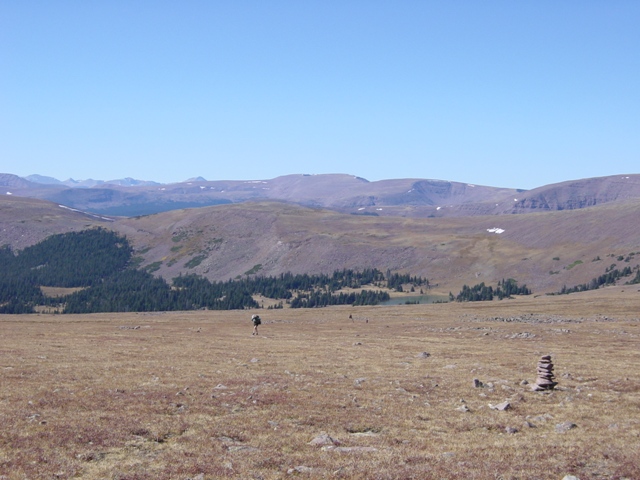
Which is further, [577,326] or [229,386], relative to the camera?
[577,326]

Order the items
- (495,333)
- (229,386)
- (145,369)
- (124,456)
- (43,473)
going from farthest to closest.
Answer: (495,333) < (145,369) < (229,386) < (124,456) < (43,473)

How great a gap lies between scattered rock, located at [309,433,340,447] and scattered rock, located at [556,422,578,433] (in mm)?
7545

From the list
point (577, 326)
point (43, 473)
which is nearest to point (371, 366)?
point (43, 473)

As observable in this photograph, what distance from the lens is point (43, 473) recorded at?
15.0 metres

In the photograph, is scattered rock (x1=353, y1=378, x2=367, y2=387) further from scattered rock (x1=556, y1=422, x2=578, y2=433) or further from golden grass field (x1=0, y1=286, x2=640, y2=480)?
scattered rock (x1=556, y1=422, x2=578, y2=433)

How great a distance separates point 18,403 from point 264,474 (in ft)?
39.2

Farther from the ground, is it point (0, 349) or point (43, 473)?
point (43, 473)

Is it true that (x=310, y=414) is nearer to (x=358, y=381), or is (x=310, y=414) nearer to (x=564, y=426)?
(x=358, y=381)

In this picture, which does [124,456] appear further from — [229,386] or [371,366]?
[371,366]

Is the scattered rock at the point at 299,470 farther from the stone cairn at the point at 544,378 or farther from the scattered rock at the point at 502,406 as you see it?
the stone cairn at the point at 544,378

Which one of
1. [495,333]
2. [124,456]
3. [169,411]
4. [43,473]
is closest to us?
[43,473]

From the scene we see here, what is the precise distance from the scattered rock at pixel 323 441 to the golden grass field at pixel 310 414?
0.23m

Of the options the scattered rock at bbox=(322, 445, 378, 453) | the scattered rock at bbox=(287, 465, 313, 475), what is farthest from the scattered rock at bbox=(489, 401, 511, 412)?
the scattered rock at bbox=(287, 465, 313, 475)

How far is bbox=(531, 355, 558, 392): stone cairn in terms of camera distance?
27.0 meters
